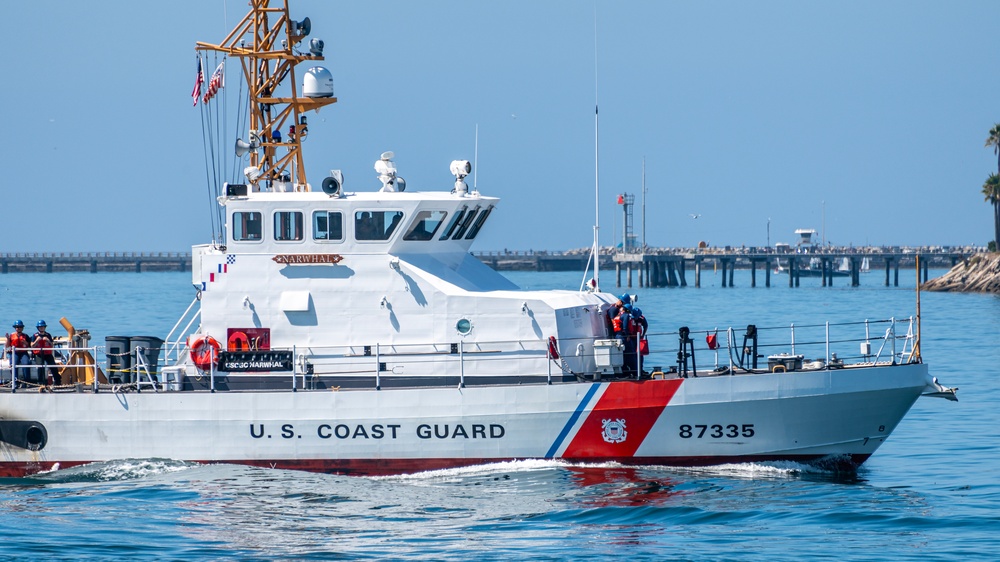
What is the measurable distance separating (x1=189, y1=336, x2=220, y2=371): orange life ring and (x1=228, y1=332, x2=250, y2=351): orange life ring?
239 mm

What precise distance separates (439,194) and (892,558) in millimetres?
8863

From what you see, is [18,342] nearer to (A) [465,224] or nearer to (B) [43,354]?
(B) [43,354]

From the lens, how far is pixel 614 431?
17.7 metres

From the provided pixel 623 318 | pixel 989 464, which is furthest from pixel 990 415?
pixel 623 318

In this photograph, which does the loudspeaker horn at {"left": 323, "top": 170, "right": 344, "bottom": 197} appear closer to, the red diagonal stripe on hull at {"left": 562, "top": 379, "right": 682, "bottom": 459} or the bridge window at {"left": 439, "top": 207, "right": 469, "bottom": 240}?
the bridge window at {"left": 439, "top": 207, "right": 469, "bottom": 240}

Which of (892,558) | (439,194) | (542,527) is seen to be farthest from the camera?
(439,194)

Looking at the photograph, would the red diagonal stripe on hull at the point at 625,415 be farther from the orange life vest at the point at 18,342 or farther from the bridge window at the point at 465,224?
the orange life vest at the point at 18,342

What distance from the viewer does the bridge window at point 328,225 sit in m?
18.3

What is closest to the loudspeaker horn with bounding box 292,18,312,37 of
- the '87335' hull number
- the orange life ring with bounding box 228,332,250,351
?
the orange life ring with bounding box 228,332,250,351

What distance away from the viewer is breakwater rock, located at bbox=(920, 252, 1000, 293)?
83.9 m

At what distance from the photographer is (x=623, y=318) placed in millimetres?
18359

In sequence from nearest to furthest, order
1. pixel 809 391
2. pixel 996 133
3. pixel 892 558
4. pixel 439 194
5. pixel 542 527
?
1. pixel 892 558
2. pixel 542 527
3. pixel 809 391
4. pixel 439 194
5. pixel 996 133

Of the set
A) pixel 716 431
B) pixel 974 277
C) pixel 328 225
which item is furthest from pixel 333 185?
pixel 974 277

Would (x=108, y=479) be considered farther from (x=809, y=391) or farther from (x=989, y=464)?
(x=989, y=464)
